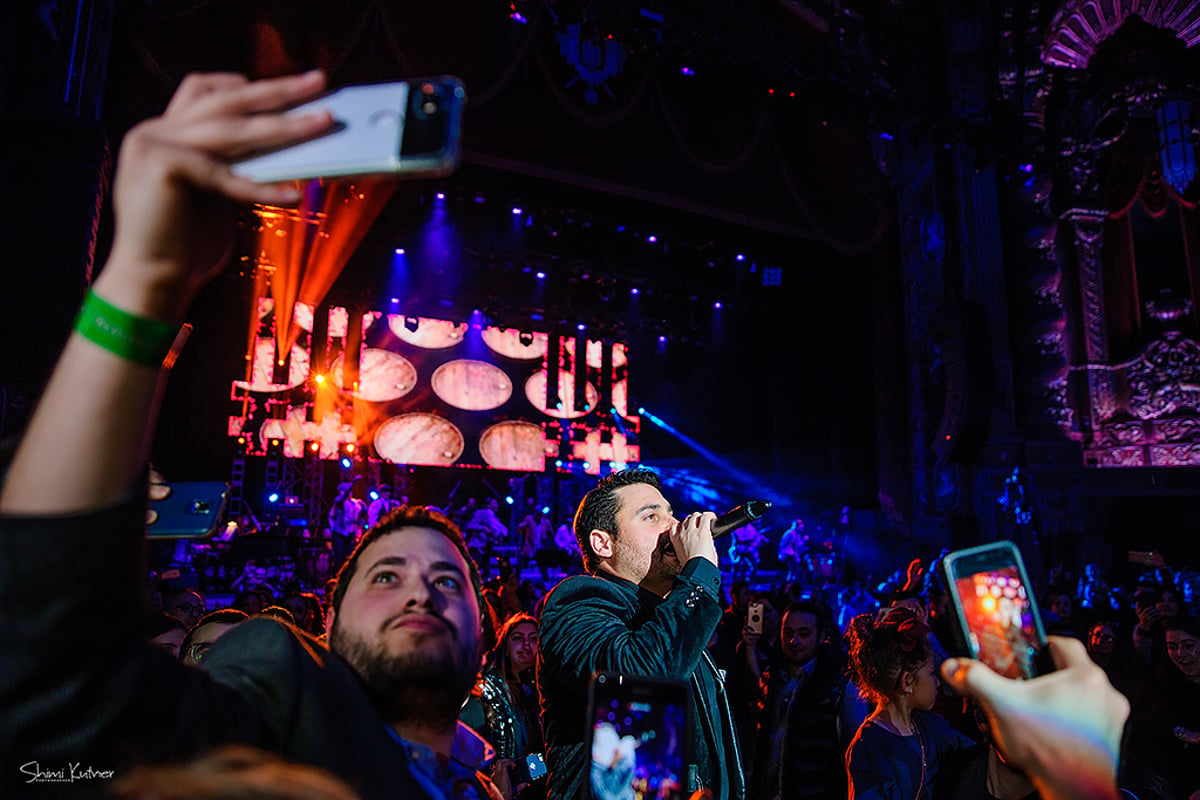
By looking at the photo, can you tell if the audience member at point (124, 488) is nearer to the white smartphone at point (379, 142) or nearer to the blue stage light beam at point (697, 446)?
the white smartphone at point (379, 142)

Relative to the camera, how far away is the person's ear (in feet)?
7.79

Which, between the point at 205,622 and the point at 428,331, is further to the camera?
the point at 428,331

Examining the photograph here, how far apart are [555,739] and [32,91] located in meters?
5.32

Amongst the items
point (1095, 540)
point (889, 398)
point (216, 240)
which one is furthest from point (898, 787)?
point (889, 398)

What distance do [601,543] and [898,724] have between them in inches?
68.0

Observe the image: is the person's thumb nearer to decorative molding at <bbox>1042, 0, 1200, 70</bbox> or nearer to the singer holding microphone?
the singer holding microphone

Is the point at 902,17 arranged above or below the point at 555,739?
above

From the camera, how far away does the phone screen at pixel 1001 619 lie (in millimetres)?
1024

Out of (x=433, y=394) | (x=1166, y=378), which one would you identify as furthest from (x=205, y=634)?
(x=433, y=394)

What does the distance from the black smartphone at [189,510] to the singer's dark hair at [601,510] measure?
1.37 m

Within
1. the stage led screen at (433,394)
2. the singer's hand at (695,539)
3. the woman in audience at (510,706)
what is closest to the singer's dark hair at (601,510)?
the singer's hand at (695,539)

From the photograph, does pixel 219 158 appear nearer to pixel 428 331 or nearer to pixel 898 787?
pixel 898 787

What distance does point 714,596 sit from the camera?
1.84 metres

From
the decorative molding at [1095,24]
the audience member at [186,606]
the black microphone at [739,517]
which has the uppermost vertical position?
the decorative molding at [1095,24]
